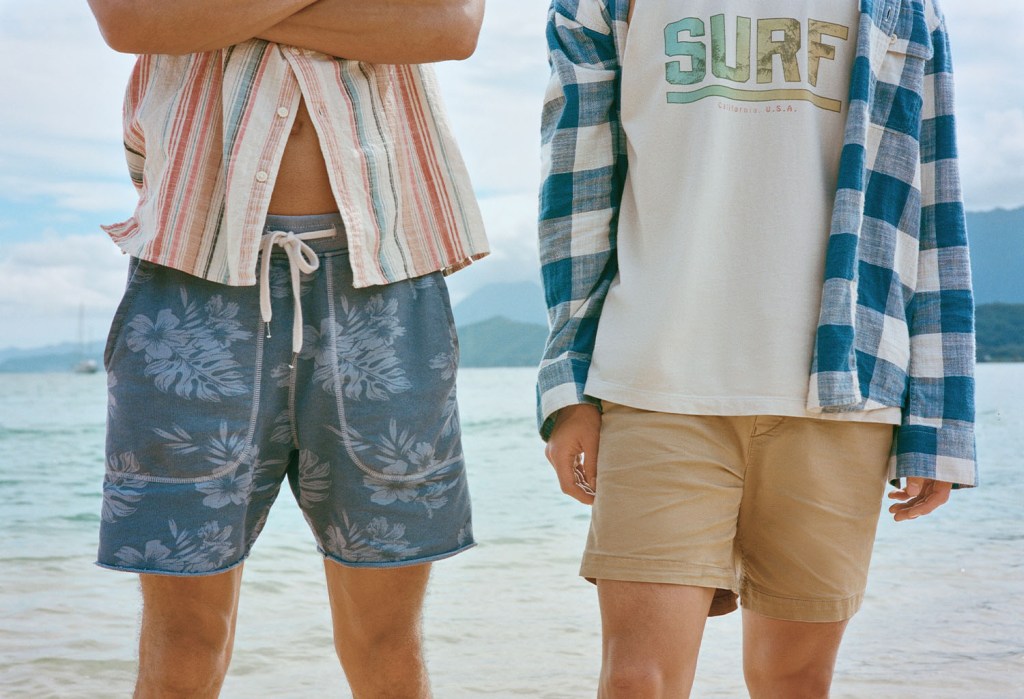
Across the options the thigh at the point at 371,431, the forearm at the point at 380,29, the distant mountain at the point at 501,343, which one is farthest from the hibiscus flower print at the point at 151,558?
the distant mountain at the point at 501,343

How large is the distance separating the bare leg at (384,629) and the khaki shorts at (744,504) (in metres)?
0.39

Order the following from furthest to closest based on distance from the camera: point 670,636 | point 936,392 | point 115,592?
point 115,592 → point 936,392 → point 670,636

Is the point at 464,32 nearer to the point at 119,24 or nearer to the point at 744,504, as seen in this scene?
the point at 119,24

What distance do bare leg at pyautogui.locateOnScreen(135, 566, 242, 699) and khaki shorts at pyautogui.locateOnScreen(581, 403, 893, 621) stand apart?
0.70 m

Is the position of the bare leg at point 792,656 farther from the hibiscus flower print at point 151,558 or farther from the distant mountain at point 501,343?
the distant mountain at point 501,343

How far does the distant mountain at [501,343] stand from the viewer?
62531 mm

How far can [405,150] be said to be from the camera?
6.42ft

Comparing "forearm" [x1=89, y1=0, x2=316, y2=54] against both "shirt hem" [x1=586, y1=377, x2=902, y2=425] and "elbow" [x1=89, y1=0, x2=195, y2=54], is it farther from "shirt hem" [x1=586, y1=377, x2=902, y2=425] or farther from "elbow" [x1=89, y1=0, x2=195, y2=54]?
"shirt hem" [x1=586, y1=377, x2=902, y2=425]

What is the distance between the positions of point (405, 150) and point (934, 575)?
15.3 ft

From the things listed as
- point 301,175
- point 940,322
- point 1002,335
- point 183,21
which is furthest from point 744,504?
point 1002,335

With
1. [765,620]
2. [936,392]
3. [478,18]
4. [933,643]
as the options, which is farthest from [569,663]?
[478,18]

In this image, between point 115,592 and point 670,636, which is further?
point 115,592

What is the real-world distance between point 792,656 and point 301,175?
4.13ft

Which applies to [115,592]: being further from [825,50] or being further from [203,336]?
[825,50]
